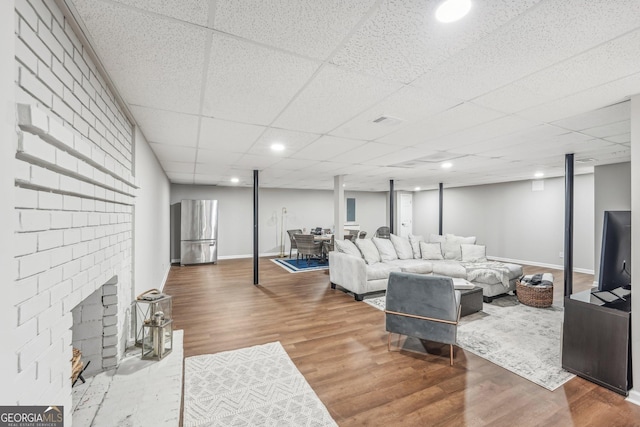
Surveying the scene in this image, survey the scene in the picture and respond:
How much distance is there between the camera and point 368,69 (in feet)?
5.68

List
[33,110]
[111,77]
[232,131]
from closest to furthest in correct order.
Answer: [33,110]
[111,77]
[232,131]

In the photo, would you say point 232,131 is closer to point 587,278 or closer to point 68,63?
point 68,63

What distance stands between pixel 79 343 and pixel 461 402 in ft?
9.91

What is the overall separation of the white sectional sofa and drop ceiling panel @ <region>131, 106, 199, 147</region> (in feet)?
10.0

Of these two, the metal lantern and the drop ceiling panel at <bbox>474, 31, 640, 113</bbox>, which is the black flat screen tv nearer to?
the drop ceiling panel at <bbox>474, 31, 640, 113</bbox>

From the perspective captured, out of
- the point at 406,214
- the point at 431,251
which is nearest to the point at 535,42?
the point at 431,251

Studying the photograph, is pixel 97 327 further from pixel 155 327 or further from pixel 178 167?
pixel 178 167

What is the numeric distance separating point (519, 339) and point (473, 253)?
255 cm

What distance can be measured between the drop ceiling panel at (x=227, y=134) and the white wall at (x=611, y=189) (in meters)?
6.08

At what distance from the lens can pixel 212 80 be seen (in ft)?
6.18

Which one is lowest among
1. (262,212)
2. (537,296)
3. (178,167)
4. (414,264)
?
(537,296)

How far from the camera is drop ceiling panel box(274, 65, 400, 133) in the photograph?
1868 mm

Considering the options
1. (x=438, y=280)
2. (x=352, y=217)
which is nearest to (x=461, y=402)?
(x=438, y=280)

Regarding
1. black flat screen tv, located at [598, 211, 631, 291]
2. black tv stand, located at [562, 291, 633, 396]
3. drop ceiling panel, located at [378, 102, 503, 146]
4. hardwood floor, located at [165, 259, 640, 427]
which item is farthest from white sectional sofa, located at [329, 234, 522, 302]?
drop ceiling panel, located at [378, 102, 503, 146]
